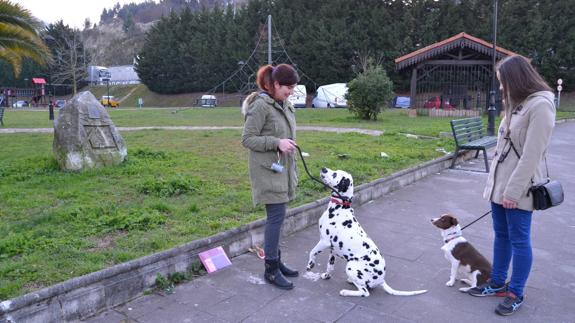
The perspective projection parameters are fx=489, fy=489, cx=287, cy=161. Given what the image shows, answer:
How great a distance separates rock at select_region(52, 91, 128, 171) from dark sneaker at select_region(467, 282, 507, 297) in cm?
672

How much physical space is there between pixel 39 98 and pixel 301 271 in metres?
73.0

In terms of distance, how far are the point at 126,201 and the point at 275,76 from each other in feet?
10.9

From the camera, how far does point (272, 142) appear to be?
4012mm

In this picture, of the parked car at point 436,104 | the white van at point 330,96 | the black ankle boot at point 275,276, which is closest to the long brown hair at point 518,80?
the black ankle boot at point 275,276

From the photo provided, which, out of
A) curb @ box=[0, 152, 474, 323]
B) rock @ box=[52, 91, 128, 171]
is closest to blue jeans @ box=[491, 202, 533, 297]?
curb @ box=[0, 152, 474, 323]

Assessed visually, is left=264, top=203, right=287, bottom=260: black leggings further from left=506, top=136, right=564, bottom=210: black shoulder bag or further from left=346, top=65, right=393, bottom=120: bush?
left=346, top=65, right=393, bottom=120: bush

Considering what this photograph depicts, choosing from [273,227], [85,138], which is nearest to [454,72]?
[85,138]

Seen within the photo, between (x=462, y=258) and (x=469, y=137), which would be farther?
(x=469, y=137)

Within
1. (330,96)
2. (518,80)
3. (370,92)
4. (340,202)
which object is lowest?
(340,202)

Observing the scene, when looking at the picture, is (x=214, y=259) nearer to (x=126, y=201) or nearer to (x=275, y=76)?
(x=275, y=76)

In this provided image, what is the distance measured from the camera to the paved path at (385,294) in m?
3.80

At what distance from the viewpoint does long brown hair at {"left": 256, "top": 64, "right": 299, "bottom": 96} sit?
4.11 m

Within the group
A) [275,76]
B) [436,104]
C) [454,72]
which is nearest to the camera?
[275,76]

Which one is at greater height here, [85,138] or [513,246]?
[85,138]
